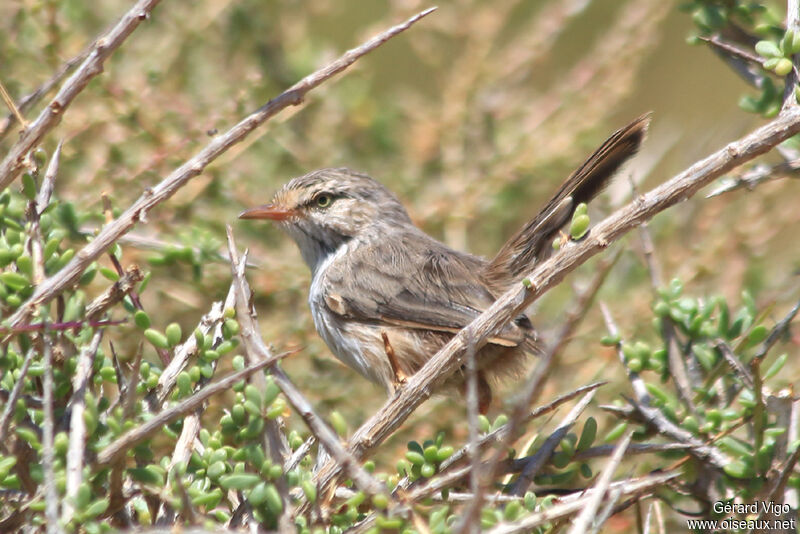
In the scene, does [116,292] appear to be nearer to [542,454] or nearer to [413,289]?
[542,454]

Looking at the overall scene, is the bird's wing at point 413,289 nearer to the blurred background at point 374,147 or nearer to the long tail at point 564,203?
the long tail at point 564,203

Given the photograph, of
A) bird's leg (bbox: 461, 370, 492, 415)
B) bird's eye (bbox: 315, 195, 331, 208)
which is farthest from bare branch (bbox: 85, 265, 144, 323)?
bird's eye (bbox: 315, 195, 331, 208)

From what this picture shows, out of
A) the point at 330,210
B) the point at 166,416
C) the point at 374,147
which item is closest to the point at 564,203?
the point at 330,210

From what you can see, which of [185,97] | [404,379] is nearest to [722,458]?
[404,379]

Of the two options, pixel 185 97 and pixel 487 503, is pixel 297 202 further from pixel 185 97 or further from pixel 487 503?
pixel 487 503

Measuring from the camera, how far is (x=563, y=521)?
223 cm

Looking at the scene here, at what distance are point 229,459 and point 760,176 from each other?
1.73 metres

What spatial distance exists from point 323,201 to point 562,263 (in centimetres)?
230

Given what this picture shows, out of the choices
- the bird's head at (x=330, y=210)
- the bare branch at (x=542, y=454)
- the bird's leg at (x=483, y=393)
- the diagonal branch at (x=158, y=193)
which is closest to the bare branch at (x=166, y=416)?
the diagonal branch at (x=158, y=193)

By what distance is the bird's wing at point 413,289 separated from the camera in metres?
3.64

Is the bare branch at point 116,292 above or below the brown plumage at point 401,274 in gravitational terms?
above

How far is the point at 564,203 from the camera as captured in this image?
10.9 ft

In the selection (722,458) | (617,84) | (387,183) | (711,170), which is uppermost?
(387,183)

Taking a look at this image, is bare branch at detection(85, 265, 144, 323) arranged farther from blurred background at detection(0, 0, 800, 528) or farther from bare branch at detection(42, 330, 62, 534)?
blurred background at detection(0, 0, 800, 528)
